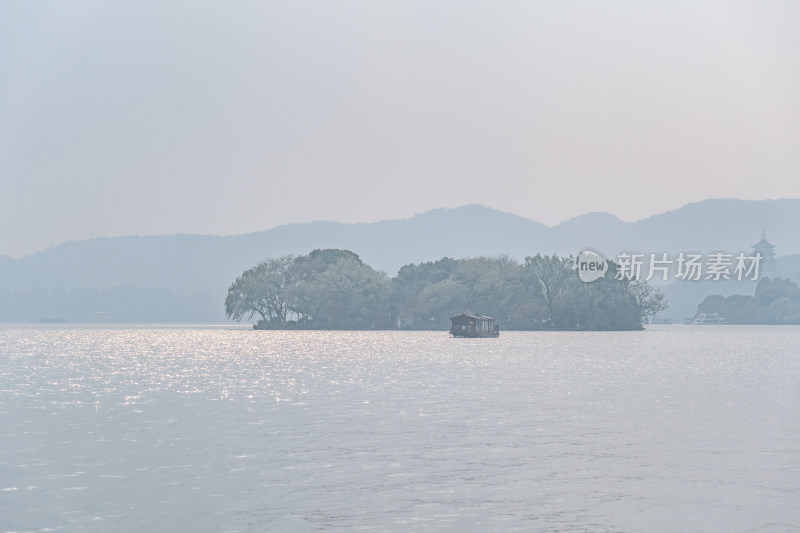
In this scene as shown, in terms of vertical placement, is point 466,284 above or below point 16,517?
above

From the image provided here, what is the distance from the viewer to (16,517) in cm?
2033

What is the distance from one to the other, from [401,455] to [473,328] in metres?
116

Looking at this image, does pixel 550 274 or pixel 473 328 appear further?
pixel 550 274

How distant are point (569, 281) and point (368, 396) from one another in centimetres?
13238

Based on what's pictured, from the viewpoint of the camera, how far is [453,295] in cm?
18688

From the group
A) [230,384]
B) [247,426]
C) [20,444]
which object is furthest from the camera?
[230,384]

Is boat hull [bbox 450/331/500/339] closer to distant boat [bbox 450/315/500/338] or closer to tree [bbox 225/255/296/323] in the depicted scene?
distant boat [bbox 450/315/500/338]

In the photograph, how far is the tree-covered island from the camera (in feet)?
589

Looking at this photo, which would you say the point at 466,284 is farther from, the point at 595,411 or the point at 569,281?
the point at 595,411

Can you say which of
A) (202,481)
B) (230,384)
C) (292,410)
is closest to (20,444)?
(202,481)

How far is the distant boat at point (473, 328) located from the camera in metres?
142

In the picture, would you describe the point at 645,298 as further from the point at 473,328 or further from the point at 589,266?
A: the point at 473,328

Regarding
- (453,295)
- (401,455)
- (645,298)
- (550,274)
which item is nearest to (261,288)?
(453,295)

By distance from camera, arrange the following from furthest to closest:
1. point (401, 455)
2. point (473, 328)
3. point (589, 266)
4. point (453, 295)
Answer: point (453, 295), point (589, 266), point (473, 328), point (401, 455)
